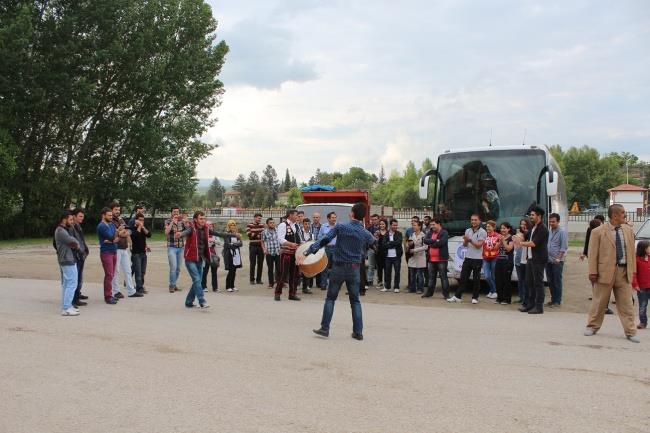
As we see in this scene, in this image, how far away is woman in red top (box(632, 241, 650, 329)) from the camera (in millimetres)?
9242

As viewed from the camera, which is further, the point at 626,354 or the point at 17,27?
the point at 17,27

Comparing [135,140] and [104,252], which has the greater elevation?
[135,140]

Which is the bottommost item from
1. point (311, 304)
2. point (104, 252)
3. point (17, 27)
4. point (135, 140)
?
point (311, 304)

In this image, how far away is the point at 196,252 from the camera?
35.5 feet

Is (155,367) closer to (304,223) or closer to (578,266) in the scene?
(304,223)

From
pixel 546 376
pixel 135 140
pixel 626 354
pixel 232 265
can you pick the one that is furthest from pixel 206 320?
pixel 135 140

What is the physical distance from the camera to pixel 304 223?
46.1 ft

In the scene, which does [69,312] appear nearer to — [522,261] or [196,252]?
[196,252]

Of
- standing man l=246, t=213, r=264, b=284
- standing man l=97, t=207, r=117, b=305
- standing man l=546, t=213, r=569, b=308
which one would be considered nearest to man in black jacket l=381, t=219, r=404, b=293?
standing man l=246, t=213, r=264, b=284

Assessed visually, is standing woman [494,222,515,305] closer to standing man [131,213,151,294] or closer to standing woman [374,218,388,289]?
standing woman [374,218,388,289]

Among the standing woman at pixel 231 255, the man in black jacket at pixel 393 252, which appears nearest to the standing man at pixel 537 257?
the man in black jacket at pixel 393 252

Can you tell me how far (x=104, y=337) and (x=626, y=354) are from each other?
22.6ft

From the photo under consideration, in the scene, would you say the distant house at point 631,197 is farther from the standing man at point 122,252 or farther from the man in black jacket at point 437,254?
the standing man at point 122,252

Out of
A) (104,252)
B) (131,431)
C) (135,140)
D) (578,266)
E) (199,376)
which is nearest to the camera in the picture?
(131,431)
